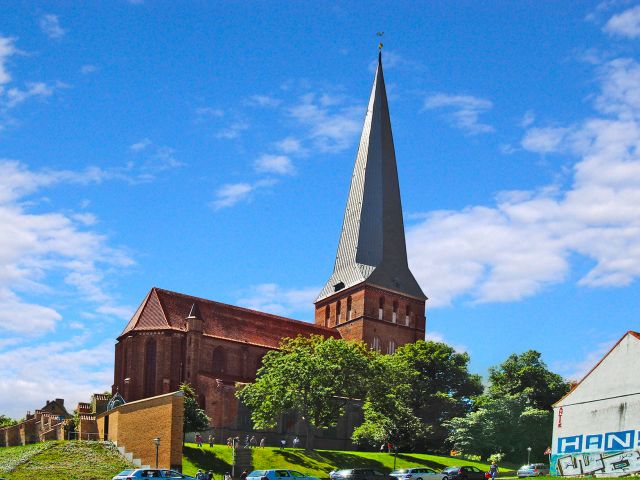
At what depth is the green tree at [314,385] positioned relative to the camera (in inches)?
2510

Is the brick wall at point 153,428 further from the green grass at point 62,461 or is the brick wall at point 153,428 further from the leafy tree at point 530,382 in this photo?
the leafy tree at point 530,382

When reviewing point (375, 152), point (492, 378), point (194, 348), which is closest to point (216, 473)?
point (194, 348)

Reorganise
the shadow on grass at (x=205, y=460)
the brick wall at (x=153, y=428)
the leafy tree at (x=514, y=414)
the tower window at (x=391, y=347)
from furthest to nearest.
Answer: the tower window at (x=391, y=347) < the leafy tree at (x=514, y=414) < the shadow on grass at (x=205, y=460) < the brick wall at (x=153, y=428)

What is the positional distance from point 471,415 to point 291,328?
20.6 m

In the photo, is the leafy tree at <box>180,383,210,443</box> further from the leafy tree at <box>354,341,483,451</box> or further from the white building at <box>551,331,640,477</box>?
the white building at <box>551,331,640,477</box>

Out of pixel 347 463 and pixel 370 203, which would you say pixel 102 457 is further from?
pixel 370 203

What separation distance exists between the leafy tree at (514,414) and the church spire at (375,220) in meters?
18.1

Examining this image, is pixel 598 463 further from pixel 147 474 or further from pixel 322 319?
pixel 322 319

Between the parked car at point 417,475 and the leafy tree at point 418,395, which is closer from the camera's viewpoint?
the parked car at point 417,475

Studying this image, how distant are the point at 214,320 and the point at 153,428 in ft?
101

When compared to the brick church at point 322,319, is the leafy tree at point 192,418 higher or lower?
lower

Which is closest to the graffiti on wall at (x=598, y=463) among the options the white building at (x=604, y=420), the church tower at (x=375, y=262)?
the white building at (x=604, y=420)

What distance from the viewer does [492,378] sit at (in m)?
78.6

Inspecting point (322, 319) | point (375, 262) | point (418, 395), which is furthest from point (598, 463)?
point (322, 319)
